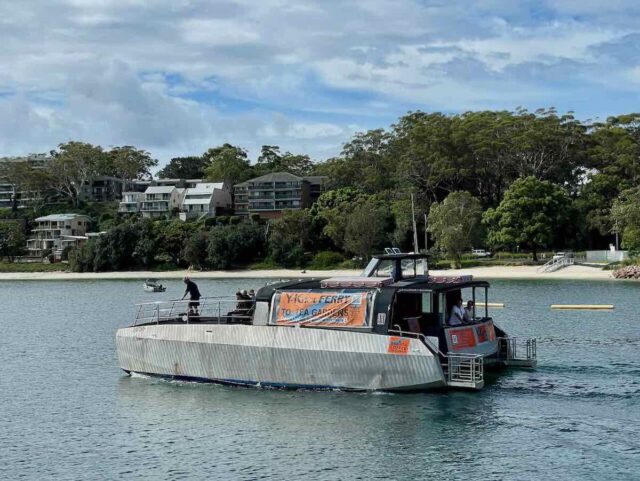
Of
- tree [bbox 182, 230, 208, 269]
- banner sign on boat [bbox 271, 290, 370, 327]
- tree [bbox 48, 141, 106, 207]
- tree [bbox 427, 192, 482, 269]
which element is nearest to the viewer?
banner sign on boat [bbox 271, 290, 370, 327]

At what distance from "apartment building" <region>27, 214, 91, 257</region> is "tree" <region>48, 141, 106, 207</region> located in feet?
74.8

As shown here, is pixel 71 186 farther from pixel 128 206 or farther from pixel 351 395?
pixel 351 395

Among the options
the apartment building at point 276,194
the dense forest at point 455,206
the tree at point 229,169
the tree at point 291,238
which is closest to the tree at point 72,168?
the tree at point 229,169

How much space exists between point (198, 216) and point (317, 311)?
13462cm

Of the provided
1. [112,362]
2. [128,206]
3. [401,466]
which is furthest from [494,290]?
[128,206]

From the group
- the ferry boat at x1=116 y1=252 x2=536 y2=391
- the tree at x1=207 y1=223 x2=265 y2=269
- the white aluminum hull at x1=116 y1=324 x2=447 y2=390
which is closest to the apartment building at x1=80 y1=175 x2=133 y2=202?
the tree at x1=207 y1=223 x2=265 y2=269

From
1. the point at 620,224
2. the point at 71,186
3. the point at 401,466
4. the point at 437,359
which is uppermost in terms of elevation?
the point at 71,186

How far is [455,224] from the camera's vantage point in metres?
105

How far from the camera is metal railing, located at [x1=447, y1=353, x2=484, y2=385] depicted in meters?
26.5

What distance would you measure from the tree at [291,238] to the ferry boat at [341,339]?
87.8 m

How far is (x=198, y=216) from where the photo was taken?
160750mm

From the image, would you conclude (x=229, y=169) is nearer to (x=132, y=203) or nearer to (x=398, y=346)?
(x=132, y=203)

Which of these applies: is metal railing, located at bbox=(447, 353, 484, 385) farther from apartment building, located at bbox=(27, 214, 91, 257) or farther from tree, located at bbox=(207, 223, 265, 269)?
apartment building, located at bbox=(27, 214, 91, 257)

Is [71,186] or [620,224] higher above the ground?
[71,186]
